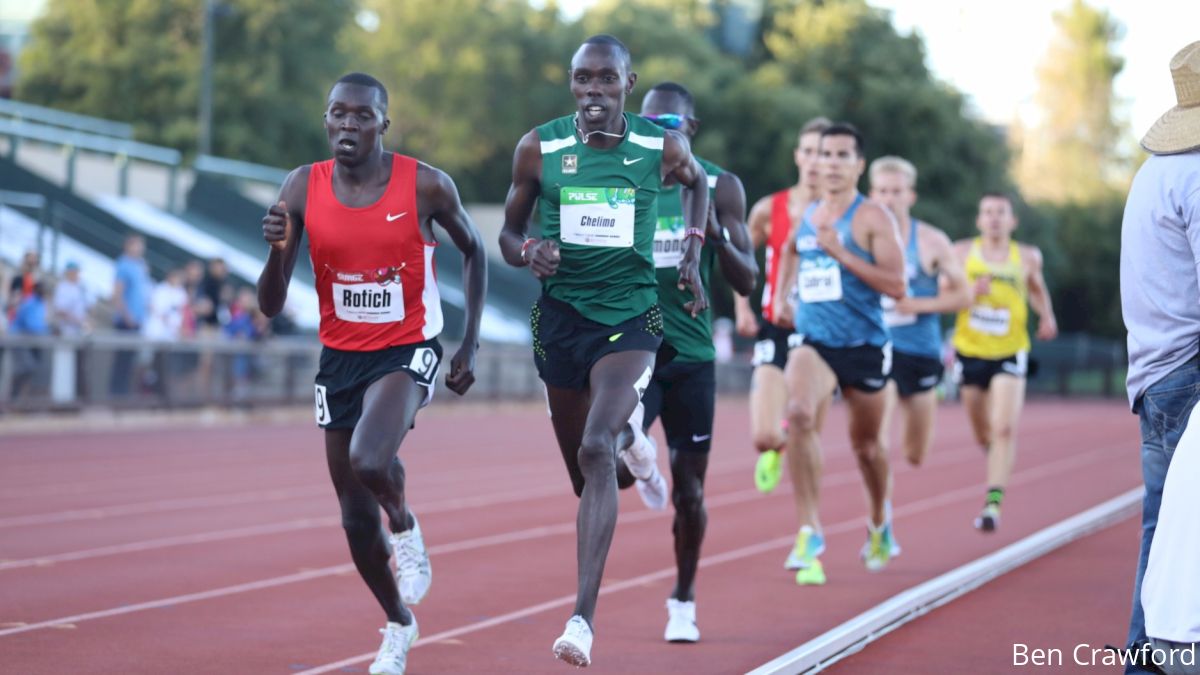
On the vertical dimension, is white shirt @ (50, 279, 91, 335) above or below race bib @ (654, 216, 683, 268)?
below

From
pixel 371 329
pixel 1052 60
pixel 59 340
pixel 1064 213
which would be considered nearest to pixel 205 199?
pixel 59 340

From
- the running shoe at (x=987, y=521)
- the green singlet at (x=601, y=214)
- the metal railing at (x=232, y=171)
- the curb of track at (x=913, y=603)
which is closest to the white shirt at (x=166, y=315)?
the running shoe at (x=987, y=521)

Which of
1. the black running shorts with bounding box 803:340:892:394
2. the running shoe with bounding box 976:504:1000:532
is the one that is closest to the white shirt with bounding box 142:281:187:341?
the running shoe with bounding box 976:504:1000:532

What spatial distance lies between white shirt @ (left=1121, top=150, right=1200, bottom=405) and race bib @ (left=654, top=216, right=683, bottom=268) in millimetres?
2679

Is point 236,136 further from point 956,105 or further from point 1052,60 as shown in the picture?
point 1052,60

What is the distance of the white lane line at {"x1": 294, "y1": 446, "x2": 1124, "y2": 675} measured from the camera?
7520mm

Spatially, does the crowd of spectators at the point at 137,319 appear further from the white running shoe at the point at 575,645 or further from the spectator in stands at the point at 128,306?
the white running shoe at the point at 575,645

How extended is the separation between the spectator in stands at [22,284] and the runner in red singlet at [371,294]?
1419 cm

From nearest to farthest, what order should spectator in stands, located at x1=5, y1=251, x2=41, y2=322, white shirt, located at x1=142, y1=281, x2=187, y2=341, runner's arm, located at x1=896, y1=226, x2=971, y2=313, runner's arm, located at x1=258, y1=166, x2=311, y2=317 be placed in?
runner's arm, located at x1=258, y1=166, x2=311, y2=317 < runner's arm, located at x1=896, y1=226, x2=971, y2=313 < spectator in stands, located at x1=5, y1=251, x2=41, y2=322 < white shirt, located at x1=142, y1=281, x2=187, y2=341

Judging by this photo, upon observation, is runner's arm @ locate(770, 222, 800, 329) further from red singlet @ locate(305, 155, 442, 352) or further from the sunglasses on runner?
red singlet @ locate(305, 155, 442, 352)

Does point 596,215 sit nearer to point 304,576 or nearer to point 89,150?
point 304,576

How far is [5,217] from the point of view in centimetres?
2445

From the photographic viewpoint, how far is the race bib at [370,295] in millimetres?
6656

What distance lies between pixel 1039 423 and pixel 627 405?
30.0 meters
